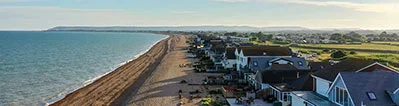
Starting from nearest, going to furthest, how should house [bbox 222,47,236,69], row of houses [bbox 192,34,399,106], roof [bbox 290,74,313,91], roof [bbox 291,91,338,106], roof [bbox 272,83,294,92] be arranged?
row of houses [bbox 192,34,399,106] < roof [bbox 291,91,338,106] < roof [bbox 290,74,313,91] < roof [bbox 272,83,294,92] < house [bbox 222,47,236,69]

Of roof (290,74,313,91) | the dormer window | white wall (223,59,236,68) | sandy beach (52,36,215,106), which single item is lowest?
sandy beach (52,36,215,106)

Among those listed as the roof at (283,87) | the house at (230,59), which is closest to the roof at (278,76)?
the roof at (283,87)

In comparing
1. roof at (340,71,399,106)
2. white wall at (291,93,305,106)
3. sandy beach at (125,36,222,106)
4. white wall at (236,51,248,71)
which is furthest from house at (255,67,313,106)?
white wall at (236,51,248,71)

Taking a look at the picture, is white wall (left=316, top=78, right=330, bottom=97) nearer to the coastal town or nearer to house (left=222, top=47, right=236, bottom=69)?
the coastal town

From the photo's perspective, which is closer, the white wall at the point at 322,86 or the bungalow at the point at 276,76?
the white wall at the point at 322,86

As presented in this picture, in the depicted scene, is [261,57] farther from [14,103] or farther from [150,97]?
[14,103]

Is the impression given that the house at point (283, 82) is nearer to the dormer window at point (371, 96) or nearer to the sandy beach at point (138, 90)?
the sandy beach at point (138, 90)

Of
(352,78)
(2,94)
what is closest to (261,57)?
(352,78)
